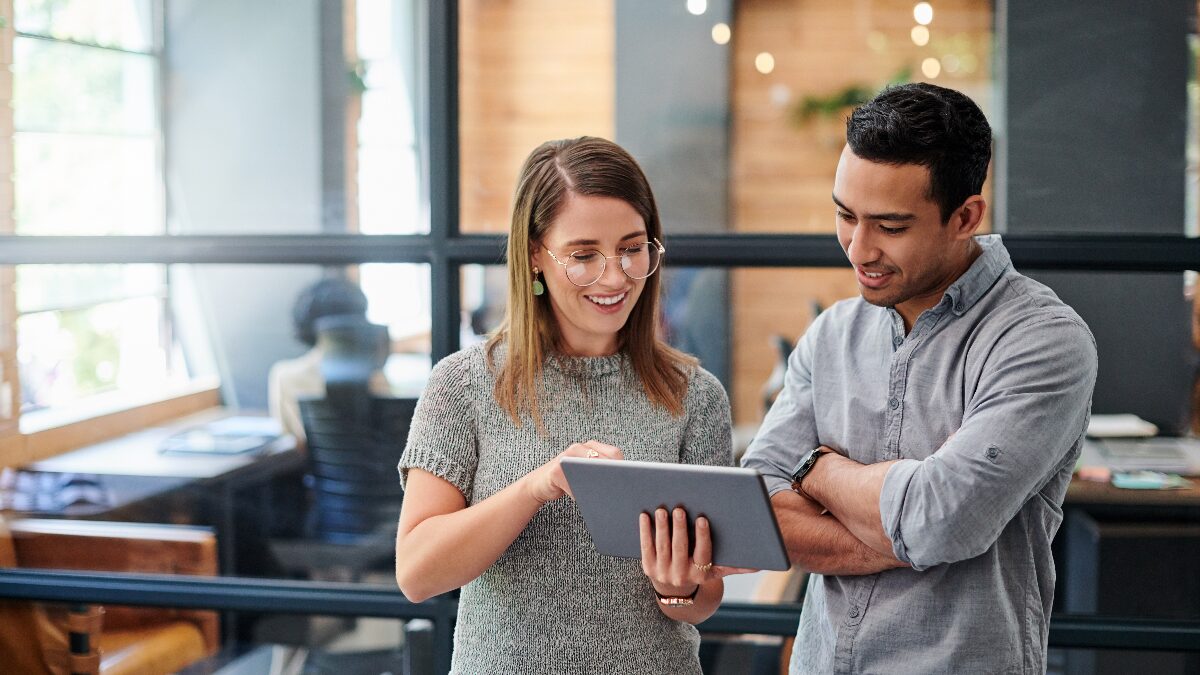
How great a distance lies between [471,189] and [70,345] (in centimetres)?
111

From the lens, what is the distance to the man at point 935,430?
4.37ft

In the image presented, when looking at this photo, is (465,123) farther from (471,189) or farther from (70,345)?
(70,345)

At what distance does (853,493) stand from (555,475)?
0.40 meters

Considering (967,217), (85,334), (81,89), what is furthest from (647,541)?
(81,89)

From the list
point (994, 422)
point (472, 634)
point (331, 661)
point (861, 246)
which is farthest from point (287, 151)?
point (994, 422)

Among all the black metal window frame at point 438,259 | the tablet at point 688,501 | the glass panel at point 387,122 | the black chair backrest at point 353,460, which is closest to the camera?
the tablet at point 688,501

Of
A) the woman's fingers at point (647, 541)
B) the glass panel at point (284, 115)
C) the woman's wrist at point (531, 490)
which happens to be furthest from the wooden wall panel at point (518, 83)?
the woman's fingers at point (647, 541)

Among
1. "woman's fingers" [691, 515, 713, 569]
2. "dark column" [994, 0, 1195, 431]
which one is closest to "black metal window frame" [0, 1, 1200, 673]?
"dark column" [994, 0, 1195, 431]

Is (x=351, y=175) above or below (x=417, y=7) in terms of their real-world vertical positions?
below

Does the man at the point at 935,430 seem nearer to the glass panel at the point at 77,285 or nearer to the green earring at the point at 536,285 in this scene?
the green earring at the point at 536,285

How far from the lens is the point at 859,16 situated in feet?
9.42

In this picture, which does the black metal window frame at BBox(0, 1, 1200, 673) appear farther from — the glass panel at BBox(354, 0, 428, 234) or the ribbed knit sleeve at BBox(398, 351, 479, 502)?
the ribbed knit sleeve at BBox(398, 351, 479, 502)

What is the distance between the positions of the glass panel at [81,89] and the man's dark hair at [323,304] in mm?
588

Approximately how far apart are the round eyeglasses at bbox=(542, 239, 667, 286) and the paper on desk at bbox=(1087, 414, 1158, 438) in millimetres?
→ 1235
